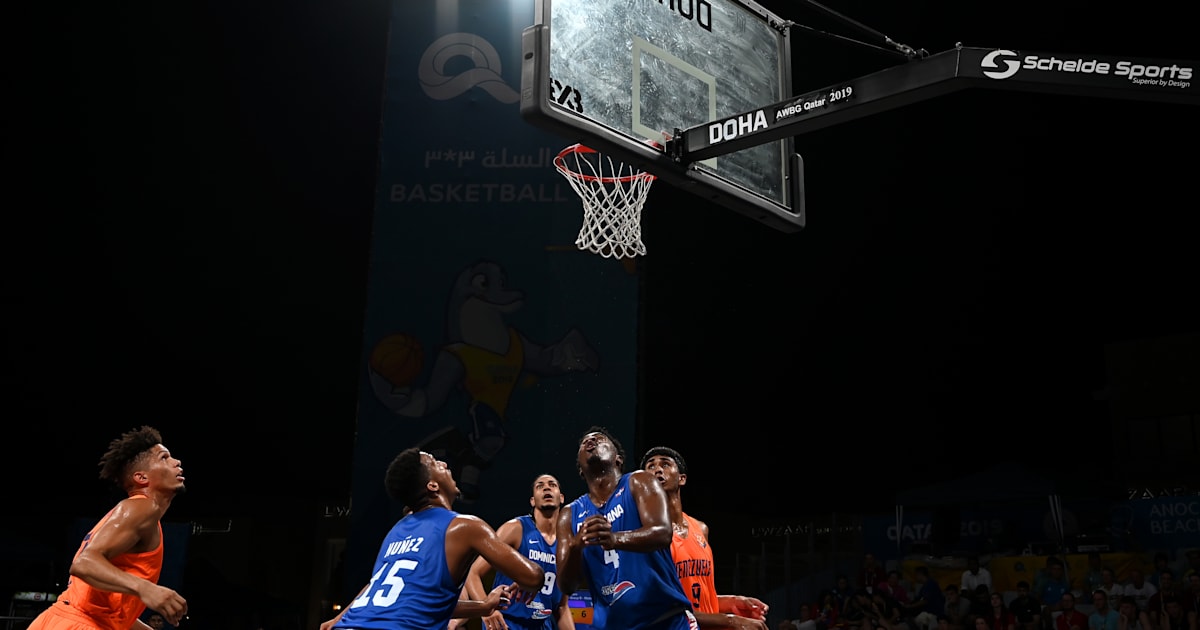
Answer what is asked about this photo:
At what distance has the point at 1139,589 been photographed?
11.1 m

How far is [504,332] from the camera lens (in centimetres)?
1304

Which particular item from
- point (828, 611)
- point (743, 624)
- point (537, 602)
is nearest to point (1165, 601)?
point (828, 611)

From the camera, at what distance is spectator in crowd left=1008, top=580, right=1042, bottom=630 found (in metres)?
11.1

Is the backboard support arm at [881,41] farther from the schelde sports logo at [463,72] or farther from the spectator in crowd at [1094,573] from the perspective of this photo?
the spectator in crowd at [1094,573]

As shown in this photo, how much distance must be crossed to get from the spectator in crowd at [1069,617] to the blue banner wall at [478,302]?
5125mm

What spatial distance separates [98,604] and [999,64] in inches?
195

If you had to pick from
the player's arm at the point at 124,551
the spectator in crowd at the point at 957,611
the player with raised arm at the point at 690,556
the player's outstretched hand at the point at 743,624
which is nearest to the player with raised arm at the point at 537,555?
the player with raised arm at the point at 690,556

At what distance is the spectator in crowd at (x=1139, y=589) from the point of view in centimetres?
1073

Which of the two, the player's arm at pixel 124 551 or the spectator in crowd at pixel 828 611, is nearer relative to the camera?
the player's arm at pixel 124 551

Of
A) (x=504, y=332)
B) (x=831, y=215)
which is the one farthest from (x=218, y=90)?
(x=831, y=215)

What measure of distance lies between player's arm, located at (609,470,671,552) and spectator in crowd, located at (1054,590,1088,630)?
26.4 feet

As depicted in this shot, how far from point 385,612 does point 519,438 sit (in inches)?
334

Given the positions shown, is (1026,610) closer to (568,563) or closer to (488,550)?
(568,563)

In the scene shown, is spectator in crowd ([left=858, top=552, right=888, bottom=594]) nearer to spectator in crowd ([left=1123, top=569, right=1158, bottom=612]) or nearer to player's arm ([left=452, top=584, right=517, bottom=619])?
spectator in crowd ([left=1123, top=569, right=1158, bottom=612])
